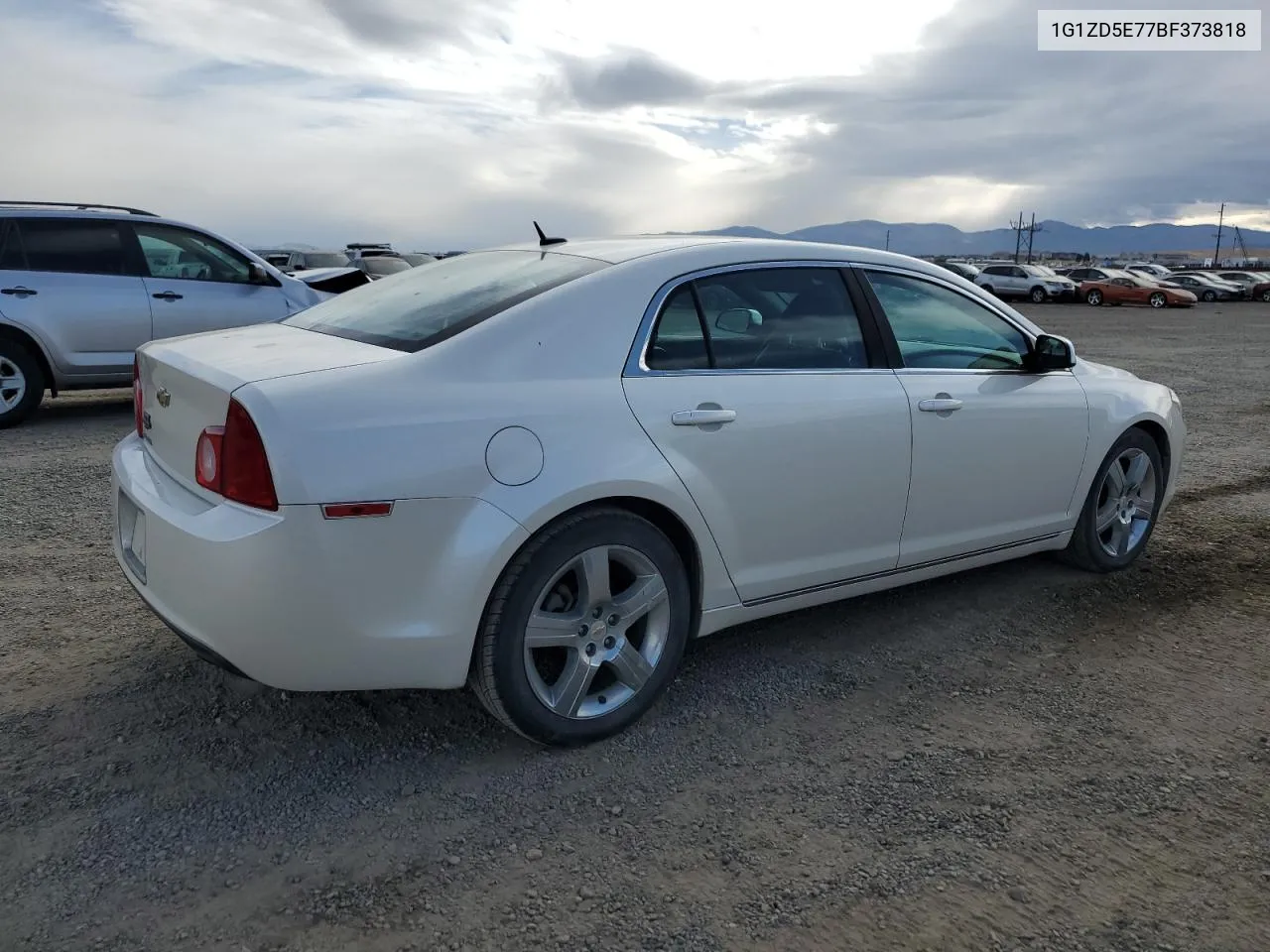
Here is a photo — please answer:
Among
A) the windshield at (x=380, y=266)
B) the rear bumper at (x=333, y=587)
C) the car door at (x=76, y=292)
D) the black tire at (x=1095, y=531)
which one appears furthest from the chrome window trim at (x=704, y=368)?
the windshield at (x=380, y=266)

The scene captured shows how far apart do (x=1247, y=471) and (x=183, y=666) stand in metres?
6.92

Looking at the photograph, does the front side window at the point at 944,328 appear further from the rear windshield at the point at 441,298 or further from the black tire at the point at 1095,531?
the rear windshield at the point at 441,298

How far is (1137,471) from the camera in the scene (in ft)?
16.2

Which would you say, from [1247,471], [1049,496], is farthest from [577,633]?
[1247,471]

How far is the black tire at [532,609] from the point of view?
116 inches

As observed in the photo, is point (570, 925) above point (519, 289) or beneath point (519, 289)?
beneath

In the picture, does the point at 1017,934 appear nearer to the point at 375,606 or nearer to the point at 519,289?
the point at 375,606

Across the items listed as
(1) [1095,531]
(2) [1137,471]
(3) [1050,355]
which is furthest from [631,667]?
(2) [1137,471]

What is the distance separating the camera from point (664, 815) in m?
2.84

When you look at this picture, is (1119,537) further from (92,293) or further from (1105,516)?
(92,293)

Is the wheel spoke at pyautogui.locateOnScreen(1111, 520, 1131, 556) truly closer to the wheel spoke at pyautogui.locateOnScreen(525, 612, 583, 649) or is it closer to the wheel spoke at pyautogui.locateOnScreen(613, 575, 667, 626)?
the wheel spoke at pyautogui.locateOnScreen(613, 575, 667, 626)

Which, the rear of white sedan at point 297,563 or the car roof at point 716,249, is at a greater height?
the car roof at point 716,249

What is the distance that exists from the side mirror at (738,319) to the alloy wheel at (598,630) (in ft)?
2.83

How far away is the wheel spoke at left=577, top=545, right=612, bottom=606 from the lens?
10.1ft
